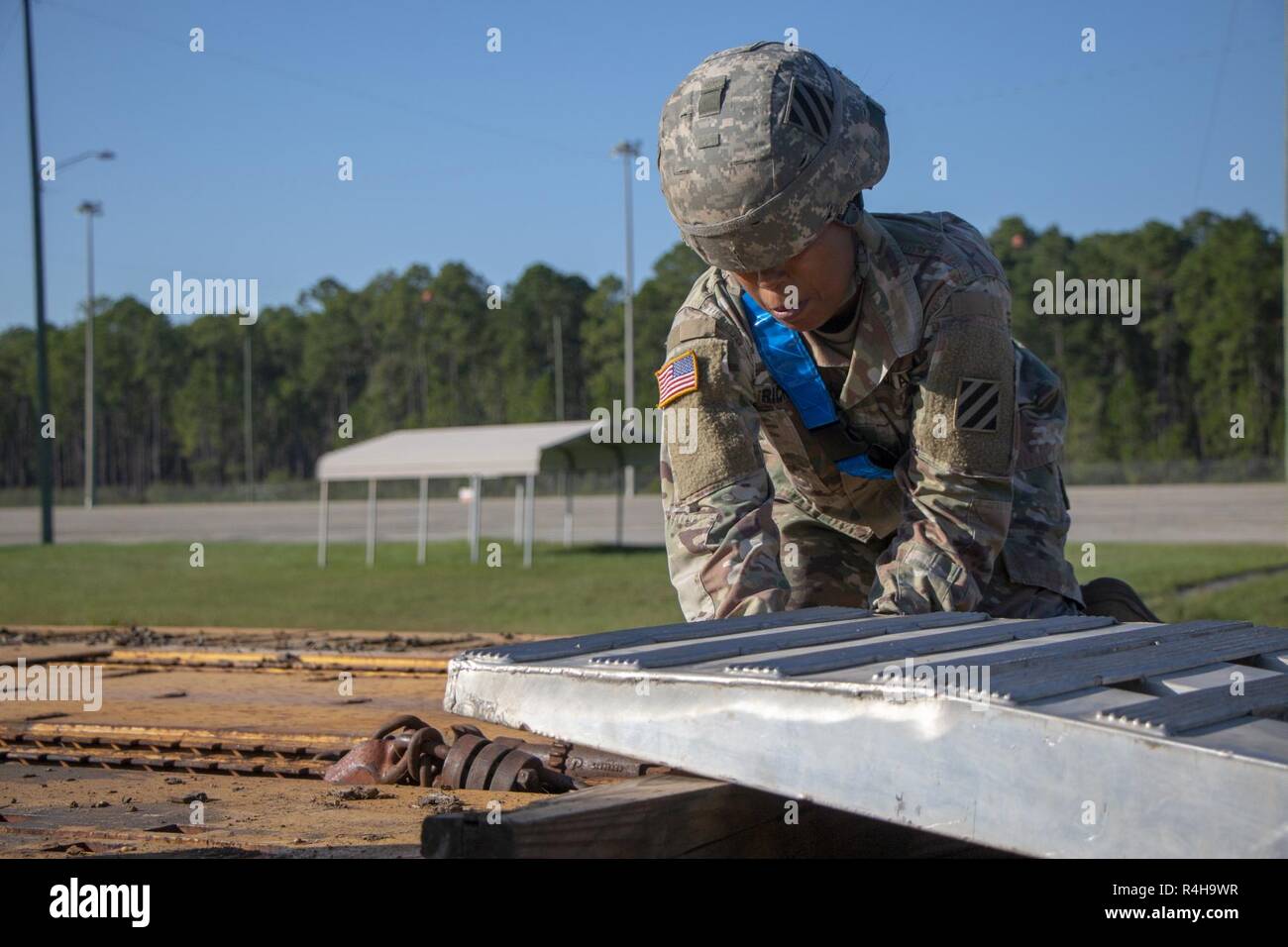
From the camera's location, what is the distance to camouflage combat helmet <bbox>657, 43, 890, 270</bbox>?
2.48 meters

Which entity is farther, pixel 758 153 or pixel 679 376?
pixel 679 376

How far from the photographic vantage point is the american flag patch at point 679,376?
2848 mm

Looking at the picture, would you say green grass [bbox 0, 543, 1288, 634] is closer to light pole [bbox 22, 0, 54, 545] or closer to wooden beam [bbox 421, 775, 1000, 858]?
light pole [bbox 22, 0, 54, 545]

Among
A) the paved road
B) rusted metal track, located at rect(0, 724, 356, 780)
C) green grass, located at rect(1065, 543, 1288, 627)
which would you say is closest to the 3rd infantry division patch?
rusted metal track, located at rect(0, 724, 356, 780)

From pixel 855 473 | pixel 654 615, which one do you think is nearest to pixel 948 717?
pixel 855 473

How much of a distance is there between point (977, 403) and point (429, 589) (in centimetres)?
1365

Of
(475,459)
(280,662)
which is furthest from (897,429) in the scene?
(475,459)

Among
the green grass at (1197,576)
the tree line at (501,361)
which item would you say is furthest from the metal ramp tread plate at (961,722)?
the tree line at (501,361)

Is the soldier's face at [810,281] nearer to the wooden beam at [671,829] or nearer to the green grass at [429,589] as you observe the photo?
the wooden beam at [671,829]

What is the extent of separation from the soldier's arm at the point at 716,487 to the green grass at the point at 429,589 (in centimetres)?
651

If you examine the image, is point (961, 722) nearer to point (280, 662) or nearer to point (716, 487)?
point (716, 487)

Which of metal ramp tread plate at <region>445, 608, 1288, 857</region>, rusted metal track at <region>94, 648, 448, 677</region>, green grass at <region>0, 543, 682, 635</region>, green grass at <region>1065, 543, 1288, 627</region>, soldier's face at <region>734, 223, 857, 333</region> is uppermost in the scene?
soldier's face at <region>734, 223, 857, 333</region>

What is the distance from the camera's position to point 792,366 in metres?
2.95

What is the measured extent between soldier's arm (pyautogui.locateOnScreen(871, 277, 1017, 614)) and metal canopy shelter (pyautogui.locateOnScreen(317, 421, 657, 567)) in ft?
48.4
